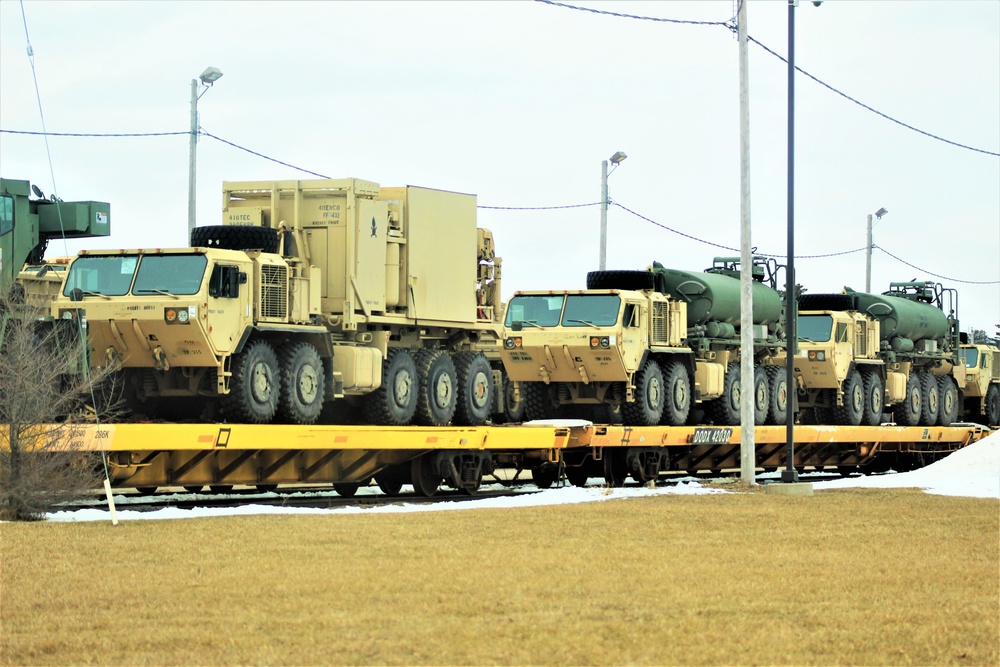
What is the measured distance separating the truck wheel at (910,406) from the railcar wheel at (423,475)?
1785 cm

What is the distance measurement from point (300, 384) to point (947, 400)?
24.0m

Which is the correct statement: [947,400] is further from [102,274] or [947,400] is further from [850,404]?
[102,274]

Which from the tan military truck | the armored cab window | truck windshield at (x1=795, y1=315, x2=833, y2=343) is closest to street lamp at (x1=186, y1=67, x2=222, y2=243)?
the armored cab window

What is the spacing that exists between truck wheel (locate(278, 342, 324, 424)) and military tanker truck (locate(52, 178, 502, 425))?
19 millimetres

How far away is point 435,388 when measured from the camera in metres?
24.0

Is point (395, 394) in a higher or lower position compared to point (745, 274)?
lower

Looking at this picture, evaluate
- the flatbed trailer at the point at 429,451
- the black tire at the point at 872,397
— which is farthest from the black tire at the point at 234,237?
the black tire at the point at 872,397

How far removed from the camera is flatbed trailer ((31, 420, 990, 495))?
1847 centimetres

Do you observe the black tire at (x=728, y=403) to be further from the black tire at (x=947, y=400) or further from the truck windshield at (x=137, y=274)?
the truck windshield at (x=137, y=274)

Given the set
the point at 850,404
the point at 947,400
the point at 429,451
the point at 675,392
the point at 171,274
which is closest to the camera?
the point at 171,274

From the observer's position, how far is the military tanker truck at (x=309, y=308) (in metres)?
19.7

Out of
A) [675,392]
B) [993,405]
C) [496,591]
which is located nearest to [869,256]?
[993,405]

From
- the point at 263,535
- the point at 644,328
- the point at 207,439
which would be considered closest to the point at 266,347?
the point at 207,439

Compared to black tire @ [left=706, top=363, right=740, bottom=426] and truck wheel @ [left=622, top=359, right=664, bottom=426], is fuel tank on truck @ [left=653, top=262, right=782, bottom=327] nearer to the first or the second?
black tire @ [left=706, top=363, right=740, bottom=426]
